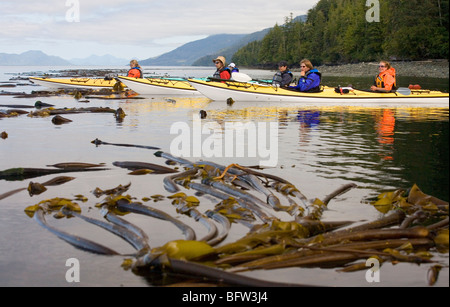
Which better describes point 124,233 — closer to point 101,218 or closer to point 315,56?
point 101,218

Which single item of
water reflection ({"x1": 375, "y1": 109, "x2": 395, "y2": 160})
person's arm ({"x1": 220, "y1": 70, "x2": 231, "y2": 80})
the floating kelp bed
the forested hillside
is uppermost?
the forested hillside

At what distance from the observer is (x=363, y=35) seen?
124250mm

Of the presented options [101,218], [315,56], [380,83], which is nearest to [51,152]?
[101,218]

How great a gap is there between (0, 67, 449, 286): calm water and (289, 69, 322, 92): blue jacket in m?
0.99

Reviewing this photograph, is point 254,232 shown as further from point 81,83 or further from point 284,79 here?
point 81,83

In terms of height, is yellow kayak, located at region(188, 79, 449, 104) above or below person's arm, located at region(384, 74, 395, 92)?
below

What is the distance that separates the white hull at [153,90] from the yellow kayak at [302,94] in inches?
205

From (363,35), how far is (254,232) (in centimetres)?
12633

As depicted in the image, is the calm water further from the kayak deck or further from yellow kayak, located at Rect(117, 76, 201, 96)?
the kayak deck

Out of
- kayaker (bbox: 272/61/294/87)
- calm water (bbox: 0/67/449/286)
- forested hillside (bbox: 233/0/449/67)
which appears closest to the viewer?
calm water (bbox: 0/67/449/286)

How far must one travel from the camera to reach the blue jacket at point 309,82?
995 inches

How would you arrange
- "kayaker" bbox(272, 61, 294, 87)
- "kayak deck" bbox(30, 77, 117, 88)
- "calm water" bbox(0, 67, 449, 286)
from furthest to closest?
"kayak deck" bbox(30, 77, 117, 88), "kayaker" bbox(272, 61, 294, 87), "calm water" bbox(0, 67, 449, 286)

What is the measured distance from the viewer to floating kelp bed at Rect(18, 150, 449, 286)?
5.10 m

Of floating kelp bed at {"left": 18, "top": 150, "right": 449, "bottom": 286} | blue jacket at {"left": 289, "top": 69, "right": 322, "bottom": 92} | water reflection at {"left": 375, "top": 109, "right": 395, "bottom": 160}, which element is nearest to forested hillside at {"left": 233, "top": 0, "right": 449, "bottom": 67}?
blue jacket at {"left": 289, "top": 69, "right": 322, "bottom": 92}
